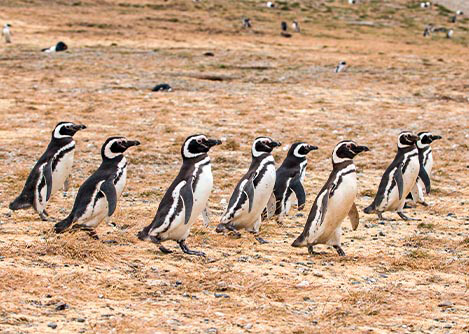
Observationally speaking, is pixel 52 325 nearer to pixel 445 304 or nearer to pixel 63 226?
pixel 63 226

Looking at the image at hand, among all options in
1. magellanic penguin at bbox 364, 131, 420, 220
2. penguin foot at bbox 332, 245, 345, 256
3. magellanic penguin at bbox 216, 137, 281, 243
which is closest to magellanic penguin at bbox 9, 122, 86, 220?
magellanic penguin at bbox 216, 137, 281, 243

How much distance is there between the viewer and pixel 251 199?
7.32 metres

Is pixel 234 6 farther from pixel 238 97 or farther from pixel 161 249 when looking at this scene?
pixel 161 249

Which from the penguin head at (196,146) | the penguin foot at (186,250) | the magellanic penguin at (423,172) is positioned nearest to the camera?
the penguin foot at (186,250)

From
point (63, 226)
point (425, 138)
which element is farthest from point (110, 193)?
point (425, 138)

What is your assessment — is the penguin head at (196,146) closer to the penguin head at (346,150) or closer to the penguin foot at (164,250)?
the penguin foot at (164,250)

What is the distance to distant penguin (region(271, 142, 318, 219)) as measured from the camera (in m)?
8.30

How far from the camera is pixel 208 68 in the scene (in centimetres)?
2358

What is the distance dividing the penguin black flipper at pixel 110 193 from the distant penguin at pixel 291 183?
2.01 meters

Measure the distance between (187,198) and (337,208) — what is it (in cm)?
146

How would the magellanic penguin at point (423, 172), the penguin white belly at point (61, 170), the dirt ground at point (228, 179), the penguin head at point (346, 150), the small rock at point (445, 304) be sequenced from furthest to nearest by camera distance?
the magellanic penguin at point (423, 172) < the penguin white belly at point (61, 170) < the penguin head at point (346, 150) < the small rock at point (445, 304) < the dirt ground at point (228, 179)

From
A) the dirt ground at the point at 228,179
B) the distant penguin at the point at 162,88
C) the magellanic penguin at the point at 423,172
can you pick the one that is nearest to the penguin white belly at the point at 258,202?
the dirt ground at the point at 228,179

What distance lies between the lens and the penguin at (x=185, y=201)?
256 inches

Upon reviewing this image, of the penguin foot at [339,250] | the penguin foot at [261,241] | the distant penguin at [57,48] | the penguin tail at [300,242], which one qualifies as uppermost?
the distant penguin at [57,48]
